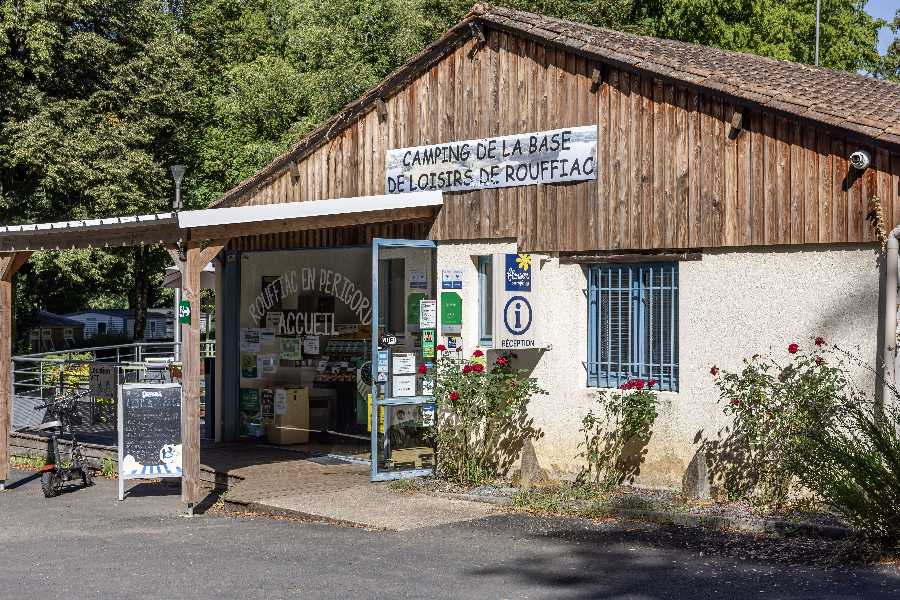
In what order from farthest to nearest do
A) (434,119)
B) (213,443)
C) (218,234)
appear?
(213,443) < (434,119) < (218,234)

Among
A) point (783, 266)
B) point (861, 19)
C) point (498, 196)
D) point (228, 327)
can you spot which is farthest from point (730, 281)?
point (861, 19)

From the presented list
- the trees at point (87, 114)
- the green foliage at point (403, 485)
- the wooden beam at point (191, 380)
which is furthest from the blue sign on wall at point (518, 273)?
the trees at point (87, 114)

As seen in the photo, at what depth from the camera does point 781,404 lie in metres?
8.16

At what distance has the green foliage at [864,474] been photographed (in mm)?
6539

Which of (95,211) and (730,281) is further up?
(95,211)

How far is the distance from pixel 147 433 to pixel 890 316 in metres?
7.12

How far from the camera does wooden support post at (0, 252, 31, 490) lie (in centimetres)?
1132

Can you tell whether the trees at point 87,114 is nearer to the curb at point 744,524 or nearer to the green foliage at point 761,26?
the green foliage at point 761,26

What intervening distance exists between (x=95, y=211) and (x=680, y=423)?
63.1 ft

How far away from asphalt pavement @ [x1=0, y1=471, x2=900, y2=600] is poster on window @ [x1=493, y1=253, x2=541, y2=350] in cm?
189

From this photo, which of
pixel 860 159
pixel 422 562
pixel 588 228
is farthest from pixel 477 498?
pixel 860 159

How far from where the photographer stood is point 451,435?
1029 cm

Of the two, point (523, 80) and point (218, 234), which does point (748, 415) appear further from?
point (218, 234)

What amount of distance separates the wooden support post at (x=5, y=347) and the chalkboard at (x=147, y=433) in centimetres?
230
